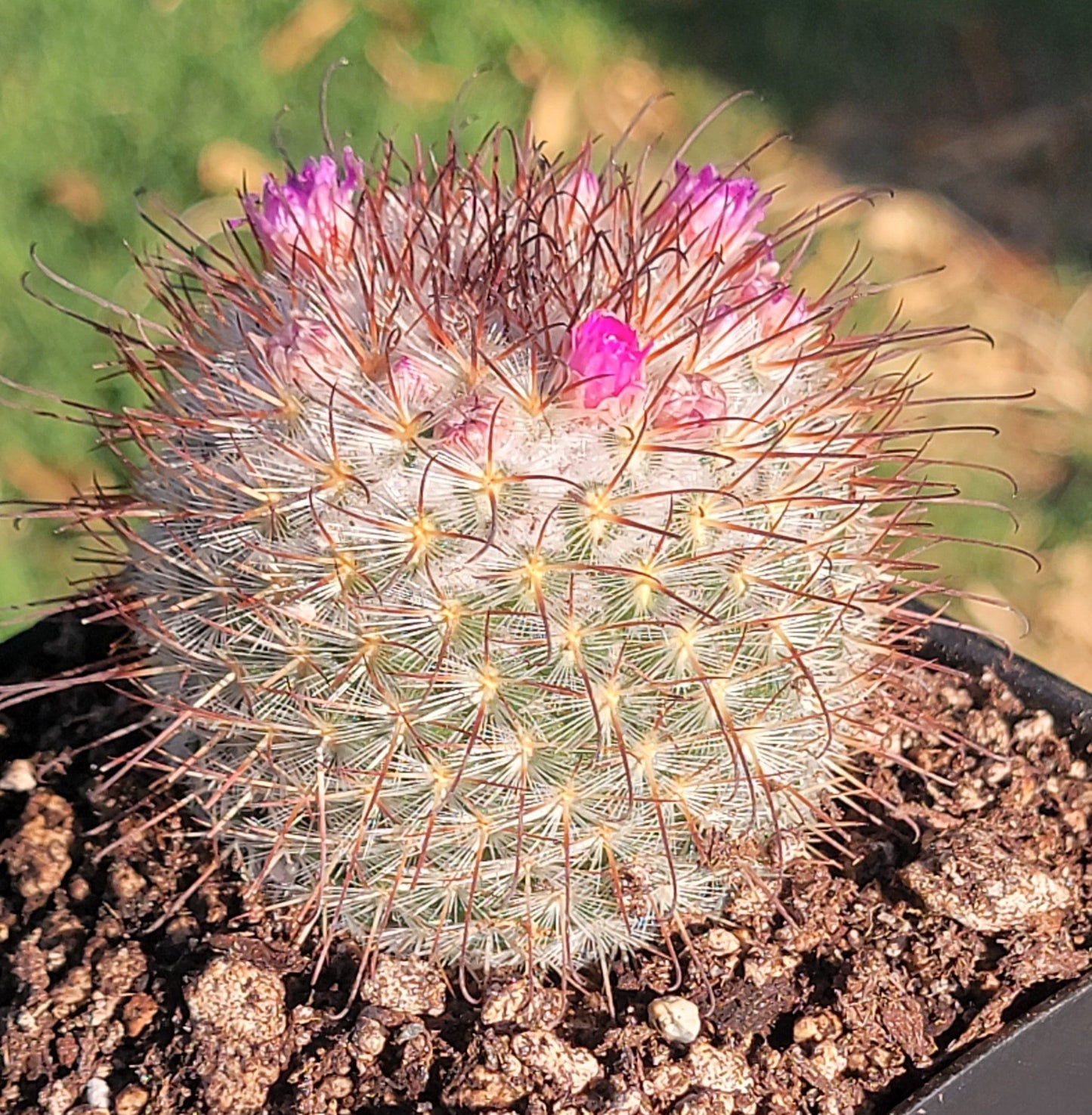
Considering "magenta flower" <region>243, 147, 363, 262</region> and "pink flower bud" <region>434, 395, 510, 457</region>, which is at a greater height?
"magenta flower" <region>243, 147, 363, 262</region>

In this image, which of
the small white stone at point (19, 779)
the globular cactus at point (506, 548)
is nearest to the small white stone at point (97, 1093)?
the globular cactus at point (506, 548)

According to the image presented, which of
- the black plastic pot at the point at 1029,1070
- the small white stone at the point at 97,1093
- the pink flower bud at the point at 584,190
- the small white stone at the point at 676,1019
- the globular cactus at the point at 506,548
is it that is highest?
the pink flower bud at the point at 584,190

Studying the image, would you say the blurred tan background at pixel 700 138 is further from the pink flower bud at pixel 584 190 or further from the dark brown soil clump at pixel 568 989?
the pink flower bud at pixel 584 190

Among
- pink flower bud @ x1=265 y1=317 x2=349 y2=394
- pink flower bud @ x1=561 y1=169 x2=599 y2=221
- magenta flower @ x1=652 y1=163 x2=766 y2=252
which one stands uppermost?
pink flower bud @ x1=561 y1=169 x2=599 y2=221

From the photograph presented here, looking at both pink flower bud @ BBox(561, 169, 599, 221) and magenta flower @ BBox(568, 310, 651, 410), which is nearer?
magenta flower @ BBox(568, 310, 651, 410)

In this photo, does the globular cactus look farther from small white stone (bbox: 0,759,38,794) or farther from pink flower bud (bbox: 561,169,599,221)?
small white stone (bbox: 0,759,38,794)

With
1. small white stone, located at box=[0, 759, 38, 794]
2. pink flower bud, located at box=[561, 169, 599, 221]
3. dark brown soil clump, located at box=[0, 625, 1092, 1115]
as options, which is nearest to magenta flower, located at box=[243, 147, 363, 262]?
pink flower bud, located at box=[561, 169, 599, 221]
